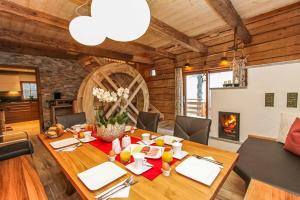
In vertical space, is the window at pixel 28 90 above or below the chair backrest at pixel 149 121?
above

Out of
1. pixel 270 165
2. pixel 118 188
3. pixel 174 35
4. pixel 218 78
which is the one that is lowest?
pixel 270 165

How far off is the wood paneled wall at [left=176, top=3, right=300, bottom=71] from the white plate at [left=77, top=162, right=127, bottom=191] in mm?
3559

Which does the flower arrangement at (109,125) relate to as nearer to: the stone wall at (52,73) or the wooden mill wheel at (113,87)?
the wooden mill wheel at (113,87)

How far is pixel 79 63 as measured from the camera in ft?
18.7

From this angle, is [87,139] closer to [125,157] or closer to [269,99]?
[125,157]

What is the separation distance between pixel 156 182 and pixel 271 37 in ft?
11.9

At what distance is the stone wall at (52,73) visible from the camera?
14.6 feet

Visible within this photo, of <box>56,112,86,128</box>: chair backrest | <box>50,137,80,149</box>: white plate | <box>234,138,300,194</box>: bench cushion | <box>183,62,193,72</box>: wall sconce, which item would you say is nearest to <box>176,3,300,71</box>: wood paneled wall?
<box>183,62,193,72</box>: wall sconce

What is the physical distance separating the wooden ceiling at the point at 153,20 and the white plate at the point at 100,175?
201 cm

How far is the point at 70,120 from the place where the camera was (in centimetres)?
252

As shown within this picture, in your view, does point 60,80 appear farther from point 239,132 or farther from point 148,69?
point 239,132

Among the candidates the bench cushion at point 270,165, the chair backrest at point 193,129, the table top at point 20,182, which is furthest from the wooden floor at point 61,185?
the chair backrest at point 193,129

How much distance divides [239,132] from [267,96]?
78 cm

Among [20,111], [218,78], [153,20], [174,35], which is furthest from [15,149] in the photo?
[20,111]
